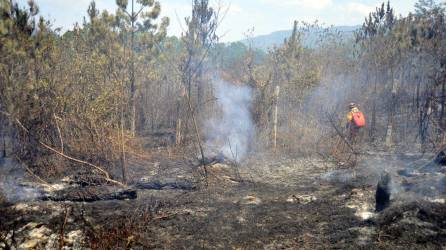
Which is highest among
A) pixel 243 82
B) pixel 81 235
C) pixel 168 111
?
pixel 243 82

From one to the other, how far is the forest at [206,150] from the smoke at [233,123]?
6cm

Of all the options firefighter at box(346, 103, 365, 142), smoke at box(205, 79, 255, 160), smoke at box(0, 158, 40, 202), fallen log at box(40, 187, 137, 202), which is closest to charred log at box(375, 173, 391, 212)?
fallen log at box(40, 187, 137, 202)

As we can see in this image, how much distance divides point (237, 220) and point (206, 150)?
4347mm

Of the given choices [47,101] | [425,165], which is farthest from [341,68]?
[47,101]

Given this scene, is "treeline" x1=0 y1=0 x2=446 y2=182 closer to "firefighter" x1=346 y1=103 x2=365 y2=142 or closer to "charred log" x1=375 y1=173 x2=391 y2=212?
"firefighter" x1=346 y1=103 x2=365 y2=142

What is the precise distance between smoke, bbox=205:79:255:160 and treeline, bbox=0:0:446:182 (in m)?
0.32

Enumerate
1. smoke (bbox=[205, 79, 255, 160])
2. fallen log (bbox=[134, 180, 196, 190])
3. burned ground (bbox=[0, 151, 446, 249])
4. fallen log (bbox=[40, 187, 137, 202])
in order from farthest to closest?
smoke (bbox=[205, 79, 255, 160]) → fallen log (bbox=[134, 180, 196, 190]) → fallen log (bbox=[40, 187, 137, 202]) → burned ground (bbox=[0, 151, 446, 249])

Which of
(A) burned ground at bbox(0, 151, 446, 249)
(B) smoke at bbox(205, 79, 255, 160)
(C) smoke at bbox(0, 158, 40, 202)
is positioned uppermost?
(B) smoke at bbox(205, 79, 255, 160)

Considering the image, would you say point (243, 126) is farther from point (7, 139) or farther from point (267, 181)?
point (7, 139)

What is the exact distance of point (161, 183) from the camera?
8.42 metres

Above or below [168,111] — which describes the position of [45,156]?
below

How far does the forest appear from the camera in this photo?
568 cm

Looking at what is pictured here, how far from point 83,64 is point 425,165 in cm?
971

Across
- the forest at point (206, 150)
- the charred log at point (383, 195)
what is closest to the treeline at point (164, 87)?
the forest at point (206, 150)
